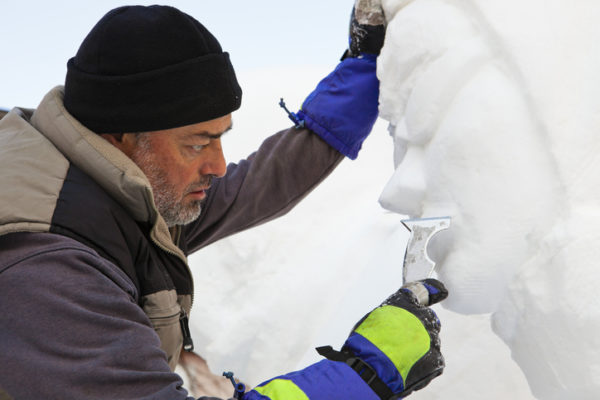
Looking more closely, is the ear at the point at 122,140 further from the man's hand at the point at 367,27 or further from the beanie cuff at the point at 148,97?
the man's hand at the point at 367,27

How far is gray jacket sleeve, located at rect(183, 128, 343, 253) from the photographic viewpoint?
7.23 feet

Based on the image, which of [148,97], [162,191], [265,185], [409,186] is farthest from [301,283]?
[148,97]

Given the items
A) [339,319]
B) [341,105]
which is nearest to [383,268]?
[339,319]

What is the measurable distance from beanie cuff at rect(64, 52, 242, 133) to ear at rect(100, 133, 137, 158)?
0.16ft

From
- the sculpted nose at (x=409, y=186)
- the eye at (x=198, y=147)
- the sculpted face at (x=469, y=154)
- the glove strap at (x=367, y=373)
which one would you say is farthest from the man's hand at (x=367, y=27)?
the glove strap at (x=367, y=373)

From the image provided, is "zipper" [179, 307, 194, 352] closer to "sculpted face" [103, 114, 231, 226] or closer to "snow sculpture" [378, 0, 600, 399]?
"sculpted face" [103, 114, 231, 226]

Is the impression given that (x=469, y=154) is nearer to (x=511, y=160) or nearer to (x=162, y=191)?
(x=511, y=160)

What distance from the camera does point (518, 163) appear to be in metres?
1.44

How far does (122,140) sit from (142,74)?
0.20m

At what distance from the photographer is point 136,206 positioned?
1.57 metres

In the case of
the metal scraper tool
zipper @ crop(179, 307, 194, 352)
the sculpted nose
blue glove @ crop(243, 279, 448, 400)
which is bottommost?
zipper @ crop(179, 307, 194, 352)

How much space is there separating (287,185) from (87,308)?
106 cm

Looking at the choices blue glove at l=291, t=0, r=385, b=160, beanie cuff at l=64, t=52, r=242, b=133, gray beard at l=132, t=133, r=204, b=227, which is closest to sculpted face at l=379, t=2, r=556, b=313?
blue glove at l=291, t=0, r=385, b=160

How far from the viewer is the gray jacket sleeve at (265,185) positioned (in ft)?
7.23
